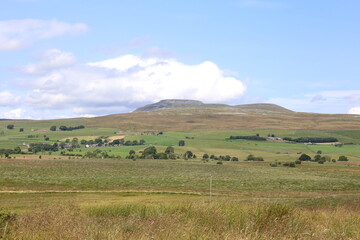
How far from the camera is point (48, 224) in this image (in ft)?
44.2

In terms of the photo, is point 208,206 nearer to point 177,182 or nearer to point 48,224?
point 48,224

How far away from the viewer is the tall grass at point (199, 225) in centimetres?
1161

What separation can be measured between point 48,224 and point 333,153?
187m

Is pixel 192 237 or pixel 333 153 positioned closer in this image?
pixel 192 237

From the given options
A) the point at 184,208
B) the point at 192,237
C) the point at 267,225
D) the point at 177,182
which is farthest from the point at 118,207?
the point at 177,182

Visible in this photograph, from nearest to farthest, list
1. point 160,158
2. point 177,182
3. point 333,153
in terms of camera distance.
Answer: point 177,182 → point 160,158 → point 333,153

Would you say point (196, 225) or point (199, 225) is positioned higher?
point (196, 225)

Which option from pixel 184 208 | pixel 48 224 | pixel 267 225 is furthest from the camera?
pixel 184 208

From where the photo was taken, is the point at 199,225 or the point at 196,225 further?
the point at 199,225

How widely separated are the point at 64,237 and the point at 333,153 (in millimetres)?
188645

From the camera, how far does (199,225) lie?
1420cm

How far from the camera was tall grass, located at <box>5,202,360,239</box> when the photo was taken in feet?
38.1

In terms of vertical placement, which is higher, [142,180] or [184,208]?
[184,208]

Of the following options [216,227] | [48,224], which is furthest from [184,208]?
[48,224]
